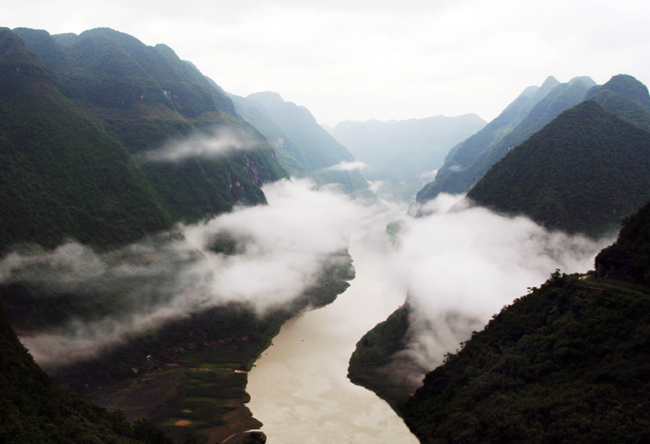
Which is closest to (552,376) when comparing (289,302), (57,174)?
(289,302)

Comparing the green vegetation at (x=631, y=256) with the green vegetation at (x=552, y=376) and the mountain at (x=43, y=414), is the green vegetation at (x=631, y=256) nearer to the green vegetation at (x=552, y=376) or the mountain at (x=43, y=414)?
the green vegetation at (x=552, y=376)

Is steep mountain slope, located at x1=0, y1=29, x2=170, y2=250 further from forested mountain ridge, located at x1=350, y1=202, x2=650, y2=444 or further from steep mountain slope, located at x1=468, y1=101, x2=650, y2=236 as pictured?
steep mountain slope, located at x1=468, y1=101, x2=650, y2=236

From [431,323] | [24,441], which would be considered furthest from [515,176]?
[24,441]

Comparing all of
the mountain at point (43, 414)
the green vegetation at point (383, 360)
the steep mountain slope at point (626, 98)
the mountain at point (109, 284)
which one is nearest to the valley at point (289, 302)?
the mountain at point (43, 414)

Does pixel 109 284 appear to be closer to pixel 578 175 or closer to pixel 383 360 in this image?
pixel 383 360

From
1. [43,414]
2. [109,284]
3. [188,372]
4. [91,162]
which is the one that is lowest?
[43,414]
